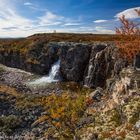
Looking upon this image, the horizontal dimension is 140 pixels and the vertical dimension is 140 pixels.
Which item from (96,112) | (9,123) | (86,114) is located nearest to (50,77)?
(9,123)

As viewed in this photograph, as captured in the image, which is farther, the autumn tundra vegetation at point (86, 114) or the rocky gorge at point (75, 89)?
the rocky gorge at point (75, 89)

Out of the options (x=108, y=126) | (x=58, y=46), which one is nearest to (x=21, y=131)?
(x=108, y=126)

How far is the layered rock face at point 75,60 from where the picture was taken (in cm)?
6216

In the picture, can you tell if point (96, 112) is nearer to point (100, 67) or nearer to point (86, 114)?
point (86, 114)

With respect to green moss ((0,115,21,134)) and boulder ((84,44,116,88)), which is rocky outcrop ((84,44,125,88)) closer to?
boulder ((84,44,116,88))

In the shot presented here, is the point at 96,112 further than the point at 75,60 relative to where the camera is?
No

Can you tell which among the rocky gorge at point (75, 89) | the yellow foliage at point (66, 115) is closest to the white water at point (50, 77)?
the rocky gorge at point (75, 89)

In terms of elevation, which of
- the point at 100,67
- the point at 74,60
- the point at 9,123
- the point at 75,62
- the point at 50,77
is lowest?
the point at 9,123

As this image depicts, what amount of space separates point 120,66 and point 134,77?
65.5 ft

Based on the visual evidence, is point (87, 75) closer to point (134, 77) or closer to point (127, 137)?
point (134, 77)

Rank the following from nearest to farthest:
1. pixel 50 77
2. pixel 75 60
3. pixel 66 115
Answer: pixel 66 115 < pixel 75 60 < pixel 50 77

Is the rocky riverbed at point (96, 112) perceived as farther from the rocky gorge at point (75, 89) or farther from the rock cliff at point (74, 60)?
the rock cliff at point (74, 60)

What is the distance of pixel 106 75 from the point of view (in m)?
61.8

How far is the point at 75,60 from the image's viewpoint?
236 feet
